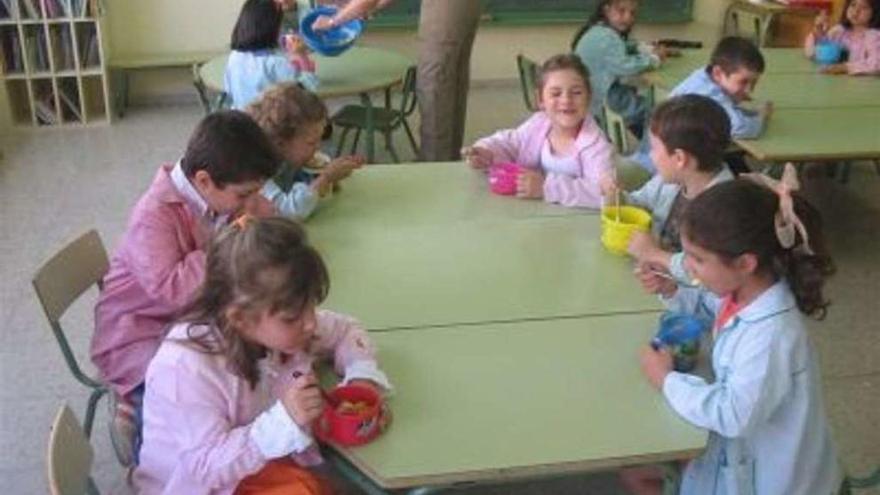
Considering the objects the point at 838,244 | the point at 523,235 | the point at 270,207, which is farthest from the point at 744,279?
the point at 838,244

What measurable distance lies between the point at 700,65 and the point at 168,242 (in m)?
3.04

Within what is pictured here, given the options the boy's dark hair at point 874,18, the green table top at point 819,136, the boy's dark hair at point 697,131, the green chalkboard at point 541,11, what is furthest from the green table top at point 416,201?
the green chalkboard at point 541,11

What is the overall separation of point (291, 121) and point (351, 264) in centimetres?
53

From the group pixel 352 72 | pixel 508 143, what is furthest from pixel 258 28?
pixel 508 143

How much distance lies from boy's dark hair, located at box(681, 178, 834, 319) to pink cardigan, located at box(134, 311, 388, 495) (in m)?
0.64

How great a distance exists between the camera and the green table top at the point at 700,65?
400 cm

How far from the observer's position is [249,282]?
1.48 meters

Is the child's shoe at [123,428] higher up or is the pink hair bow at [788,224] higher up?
the pink hair bow at [788,224]

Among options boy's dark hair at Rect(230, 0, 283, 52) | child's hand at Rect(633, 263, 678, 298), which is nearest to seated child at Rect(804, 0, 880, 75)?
boy's dark hair at Rect(230, 0, 283, 52)

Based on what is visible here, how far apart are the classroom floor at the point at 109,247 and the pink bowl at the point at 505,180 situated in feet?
2.79

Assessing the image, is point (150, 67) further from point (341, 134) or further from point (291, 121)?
point (291, 121)

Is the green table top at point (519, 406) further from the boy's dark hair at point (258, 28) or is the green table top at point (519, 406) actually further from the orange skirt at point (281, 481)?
the boy's dark hair at point (258, 28)

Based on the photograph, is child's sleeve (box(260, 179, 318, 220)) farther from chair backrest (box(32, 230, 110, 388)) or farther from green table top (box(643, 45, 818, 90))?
green table top (box(643, 45, 818, 90))

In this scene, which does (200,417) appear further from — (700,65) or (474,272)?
(700,65)
